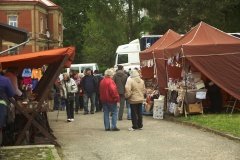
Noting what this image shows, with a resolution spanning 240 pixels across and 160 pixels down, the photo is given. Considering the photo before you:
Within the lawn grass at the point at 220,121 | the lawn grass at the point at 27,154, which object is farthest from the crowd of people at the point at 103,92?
the lawn grass at the point at 220,121

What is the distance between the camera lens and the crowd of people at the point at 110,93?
1417 cm

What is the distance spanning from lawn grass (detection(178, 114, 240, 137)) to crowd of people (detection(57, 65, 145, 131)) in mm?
1938

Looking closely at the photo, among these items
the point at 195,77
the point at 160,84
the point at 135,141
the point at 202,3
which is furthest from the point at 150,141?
the point at 202,3

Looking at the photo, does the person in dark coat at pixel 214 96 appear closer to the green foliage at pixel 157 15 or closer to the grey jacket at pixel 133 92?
the grey jacket at pixel 133 92

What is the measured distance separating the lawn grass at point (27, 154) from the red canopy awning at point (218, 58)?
7300 mm

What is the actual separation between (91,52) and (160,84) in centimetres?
4678

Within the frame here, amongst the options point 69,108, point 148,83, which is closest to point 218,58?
point 69,108

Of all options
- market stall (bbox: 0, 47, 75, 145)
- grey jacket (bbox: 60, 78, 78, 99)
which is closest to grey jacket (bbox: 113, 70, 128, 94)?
grey jacket (bbox: 60, 78, 78, 99)

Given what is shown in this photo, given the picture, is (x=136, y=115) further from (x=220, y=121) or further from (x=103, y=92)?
(x=220, y=121)

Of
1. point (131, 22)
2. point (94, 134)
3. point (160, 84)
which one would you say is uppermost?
point (131, 22)

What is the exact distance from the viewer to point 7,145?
11391 mm

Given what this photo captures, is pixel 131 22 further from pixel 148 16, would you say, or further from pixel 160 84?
pixel 160 84

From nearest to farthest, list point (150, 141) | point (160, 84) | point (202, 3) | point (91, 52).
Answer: point (150, 141)
point (160, 84)
point (202, 3)
point (91, 52)

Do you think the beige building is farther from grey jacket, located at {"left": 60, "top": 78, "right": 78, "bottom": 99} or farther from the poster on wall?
grey jacket, located at {"left": 60, "top": 78, "right": 78, "bottom": 99}
